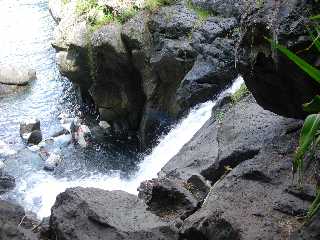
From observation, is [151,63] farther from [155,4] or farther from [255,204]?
[255,204]

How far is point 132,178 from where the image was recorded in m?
11.8

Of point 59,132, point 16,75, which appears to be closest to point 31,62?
point 16,75

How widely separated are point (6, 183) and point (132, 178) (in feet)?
11.6

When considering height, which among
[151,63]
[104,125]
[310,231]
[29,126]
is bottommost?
[29,126]

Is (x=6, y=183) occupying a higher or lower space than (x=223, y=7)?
lower

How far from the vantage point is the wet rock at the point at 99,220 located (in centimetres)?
509

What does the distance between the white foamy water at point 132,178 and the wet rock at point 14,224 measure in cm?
518

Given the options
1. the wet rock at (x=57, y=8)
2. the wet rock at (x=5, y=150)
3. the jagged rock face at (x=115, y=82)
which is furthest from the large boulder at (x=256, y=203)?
the wet rock at (x=57, y=8)

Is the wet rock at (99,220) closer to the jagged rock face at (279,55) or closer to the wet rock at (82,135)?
the jagged rock face at (279,55)

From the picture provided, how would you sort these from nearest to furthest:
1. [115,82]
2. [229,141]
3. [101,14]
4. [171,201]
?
[171,201] < [229,141] < [101,14] < [115,82]

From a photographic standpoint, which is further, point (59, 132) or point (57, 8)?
point (57, 8)

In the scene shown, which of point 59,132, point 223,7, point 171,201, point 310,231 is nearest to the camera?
point 310,231

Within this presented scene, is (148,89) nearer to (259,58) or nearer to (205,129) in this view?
(205,129)

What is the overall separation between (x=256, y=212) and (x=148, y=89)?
859 cm
